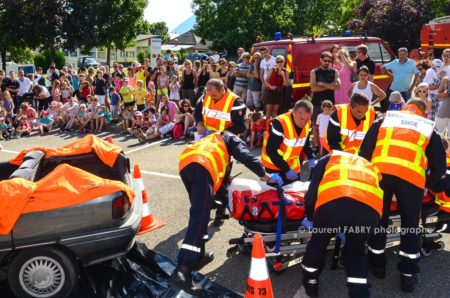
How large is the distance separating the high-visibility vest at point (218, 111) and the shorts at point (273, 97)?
179 inches

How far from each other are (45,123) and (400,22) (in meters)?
23.0

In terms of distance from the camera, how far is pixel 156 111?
42.5 ft

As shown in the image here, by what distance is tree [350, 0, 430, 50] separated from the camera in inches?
1122

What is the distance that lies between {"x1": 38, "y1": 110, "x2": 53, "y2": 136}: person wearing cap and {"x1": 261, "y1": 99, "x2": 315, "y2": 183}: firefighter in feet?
32.4

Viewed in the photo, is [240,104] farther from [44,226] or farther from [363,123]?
[44,226]

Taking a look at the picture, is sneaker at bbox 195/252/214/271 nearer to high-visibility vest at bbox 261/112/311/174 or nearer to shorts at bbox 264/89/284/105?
high-visibility vest at bbox 261/112/311/174

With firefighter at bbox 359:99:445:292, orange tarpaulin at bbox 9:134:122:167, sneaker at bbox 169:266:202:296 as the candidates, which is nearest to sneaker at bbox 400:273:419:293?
firefighter at bbox 359:99:445:292

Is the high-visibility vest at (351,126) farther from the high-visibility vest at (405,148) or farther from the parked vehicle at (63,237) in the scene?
the parked vehicle at (63,237)

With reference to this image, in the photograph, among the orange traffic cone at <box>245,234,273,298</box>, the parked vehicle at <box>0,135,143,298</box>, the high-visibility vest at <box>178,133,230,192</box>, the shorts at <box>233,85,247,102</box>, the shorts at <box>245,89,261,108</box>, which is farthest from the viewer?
the shorts at <box>233,85,247,102</box>

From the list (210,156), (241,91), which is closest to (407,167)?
(210,156)

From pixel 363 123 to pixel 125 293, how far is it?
3243mm

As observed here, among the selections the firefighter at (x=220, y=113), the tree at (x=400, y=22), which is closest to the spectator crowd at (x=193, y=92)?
the firefighter at (x=220, y=113)

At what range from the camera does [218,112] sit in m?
6.05

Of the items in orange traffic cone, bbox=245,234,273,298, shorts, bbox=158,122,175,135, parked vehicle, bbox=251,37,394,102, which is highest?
parked vehicle, bbox=251,37,394,102
